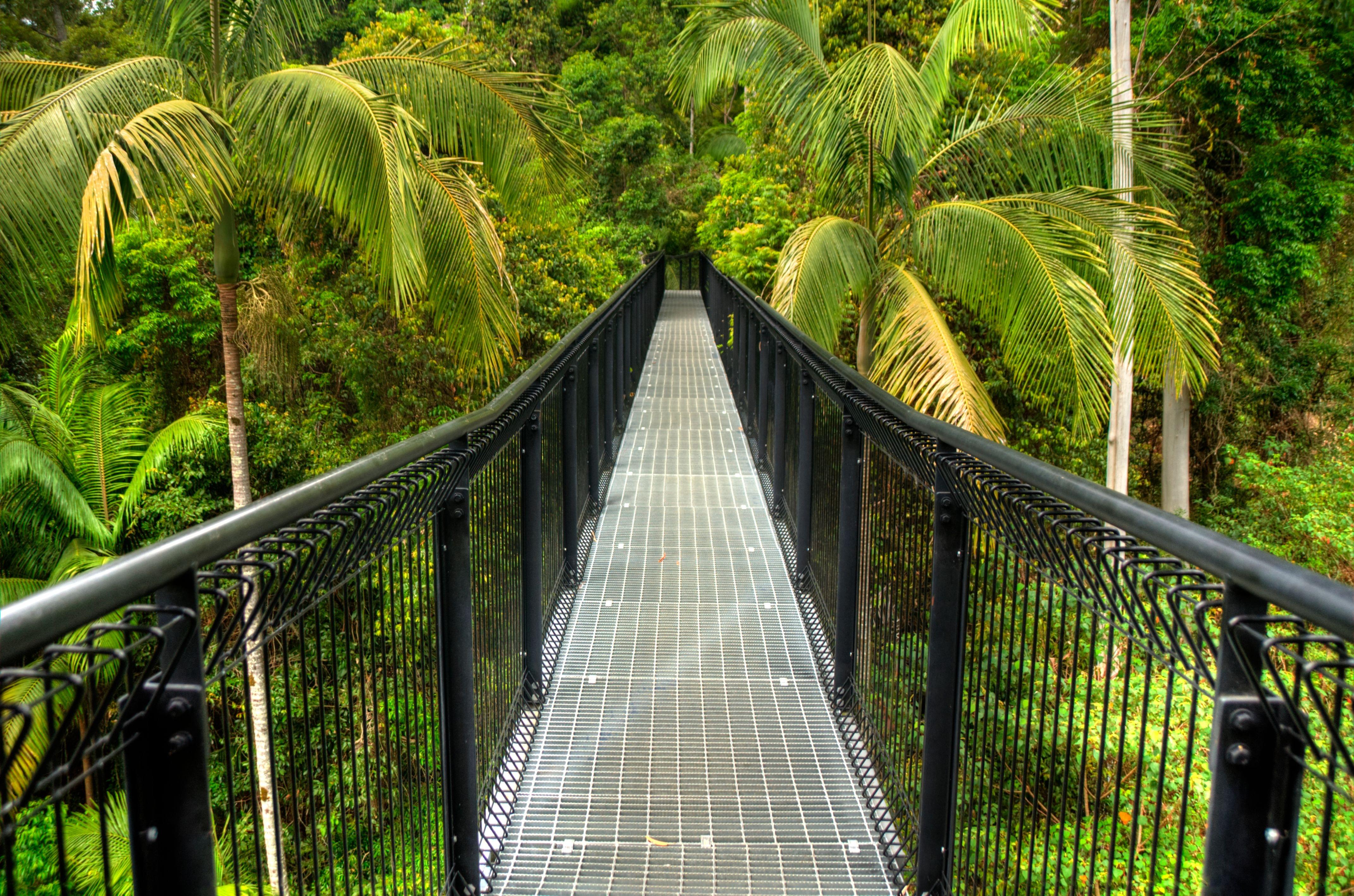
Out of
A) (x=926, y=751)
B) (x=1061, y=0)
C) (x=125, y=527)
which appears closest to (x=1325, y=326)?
(x=1061, y=0)

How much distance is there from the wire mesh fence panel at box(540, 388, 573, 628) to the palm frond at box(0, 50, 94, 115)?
6666 millimetres

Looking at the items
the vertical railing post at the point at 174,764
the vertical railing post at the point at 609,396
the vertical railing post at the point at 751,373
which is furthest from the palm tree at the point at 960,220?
the vertical railing post at the point at 174,764

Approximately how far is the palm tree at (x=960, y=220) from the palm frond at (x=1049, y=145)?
0.02 meters

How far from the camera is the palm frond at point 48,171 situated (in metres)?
6.35

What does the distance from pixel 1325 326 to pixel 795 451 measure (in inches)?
774

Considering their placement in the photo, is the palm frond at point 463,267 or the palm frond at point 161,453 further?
the palm frond at point 161,453

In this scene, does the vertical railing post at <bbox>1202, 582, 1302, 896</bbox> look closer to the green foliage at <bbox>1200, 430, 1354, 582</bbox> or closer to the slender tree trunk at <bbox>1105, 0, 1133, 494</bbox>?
the slender tree trunk at <bbox>1105, 0, 1133, 494</bbox>

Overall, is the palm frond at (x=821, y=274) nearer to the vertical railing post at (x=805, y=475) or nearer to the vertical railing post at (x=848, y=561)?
the vertical railing post at (x=805, y=475)

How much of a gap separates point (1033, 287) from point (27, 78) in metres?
9.63

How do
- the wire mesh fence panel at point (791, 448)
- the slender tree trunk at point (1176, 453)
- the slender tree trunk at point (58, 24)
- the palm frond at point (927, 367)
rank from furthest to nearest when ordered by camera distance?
the slender tree trunk at point (58, 24) < the slender tree trunk at point (1176, 453) < the palm frond at point (927, 367) < the wire mesh fence panel at point (791, 448)

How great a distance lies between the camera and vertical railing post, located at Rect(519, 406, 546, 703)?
168 inches

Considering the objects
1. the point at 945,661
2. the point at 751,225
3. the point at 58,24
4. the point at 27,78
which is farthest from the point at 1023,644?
the point at 58,24

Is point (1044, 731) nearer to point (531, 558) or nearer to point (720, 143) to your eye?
point (531, 558)

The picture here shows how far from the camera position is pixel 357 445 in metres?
15.2
